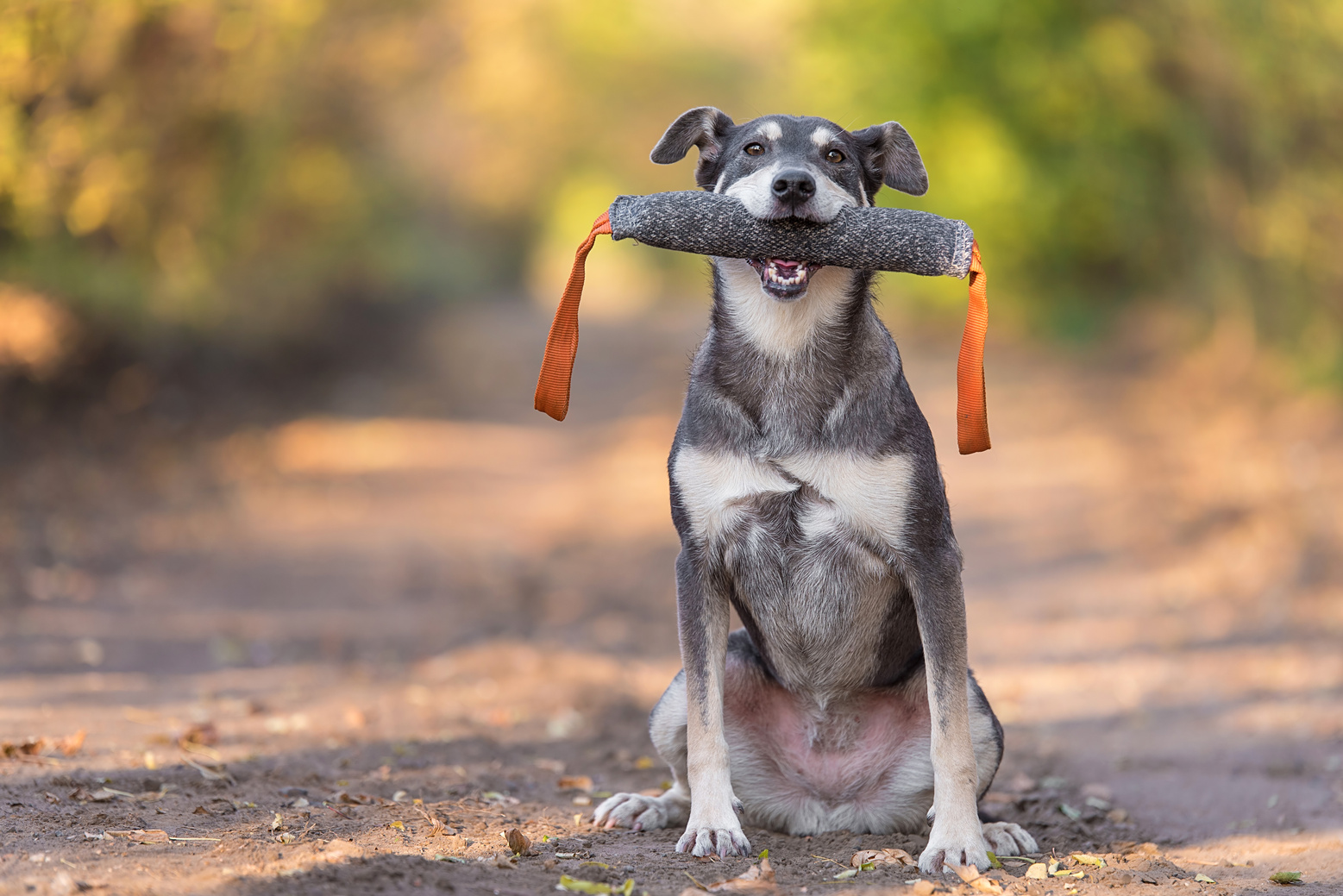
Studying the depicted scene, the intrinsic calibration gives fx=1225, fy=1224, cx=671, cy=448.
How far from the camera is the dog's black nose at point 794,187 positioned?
13.5 ft

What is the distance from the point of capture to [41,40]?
10.2 meters

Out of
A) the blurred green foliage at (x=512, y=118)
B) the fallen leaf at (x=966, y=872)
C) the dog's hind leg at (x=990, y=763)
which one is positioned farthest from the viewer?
the blurred green foliage at (x=512, y=118)

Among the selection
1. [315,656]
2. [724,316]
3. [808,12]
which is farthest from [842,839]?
[808,12]

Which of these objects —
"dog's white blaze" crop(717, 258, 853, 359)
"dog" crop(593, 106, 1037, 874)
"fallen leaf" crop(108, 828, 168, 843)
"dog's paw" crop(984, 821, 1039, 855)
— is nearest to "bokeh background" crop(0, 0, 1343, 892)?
"fallen leaf" crop(108, 828, 168, 843)

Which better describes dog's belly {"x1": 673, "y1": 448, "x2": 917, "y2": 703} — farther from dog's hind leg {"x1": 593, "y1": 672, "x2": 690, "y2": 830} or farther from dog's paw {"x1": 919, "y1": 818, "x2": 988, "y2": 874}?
dog's paw {"x1": 919, "y1": 818, "x2": 988, "y2": 874}

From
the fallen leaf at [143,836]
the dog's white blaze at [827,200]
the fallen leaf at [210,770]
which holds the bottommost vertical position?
the fallen leaf at [210,770]

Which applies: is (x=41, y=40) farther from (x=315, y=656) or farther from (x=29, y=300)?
(x=315, y=656)

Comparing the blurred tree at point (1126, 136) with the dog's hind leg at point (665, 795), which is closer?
the dog's hind leg at point (665, 795)

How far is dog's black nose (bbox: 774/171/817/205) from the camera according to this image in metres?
4.10

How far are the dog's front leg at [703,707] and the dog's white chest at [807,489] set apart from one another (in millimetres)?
175

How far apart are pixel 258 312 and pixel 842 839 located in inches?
577

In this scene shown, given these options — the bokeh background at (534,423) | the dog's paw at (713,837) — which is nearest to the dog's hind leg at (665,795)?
the dog's paw at (713,837)

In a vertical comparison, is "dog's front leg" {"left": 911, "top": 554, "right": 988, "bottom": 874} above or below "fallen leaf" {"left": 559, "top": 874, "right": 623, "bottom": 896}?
above

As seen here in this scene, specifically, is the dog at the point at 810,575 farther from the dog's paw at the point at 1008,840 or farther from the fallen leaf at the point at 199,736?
the fallen leaf at the point at 199,736
